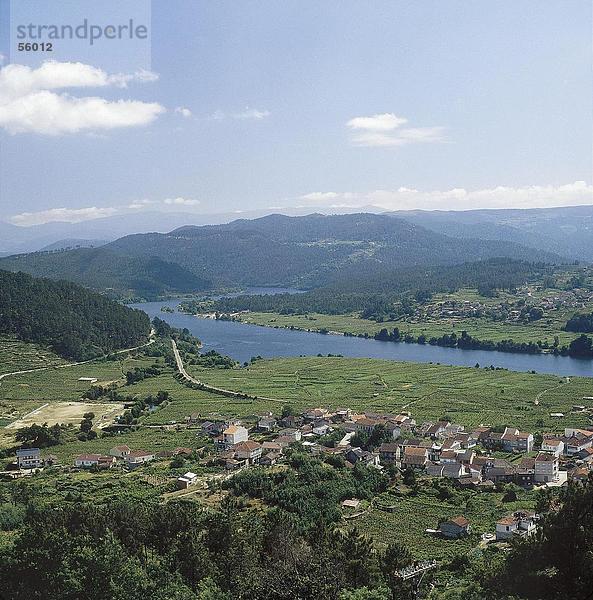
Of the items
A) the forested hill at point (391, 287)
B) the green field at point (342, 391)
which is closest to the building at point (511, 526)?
the green field at point (342, 391)

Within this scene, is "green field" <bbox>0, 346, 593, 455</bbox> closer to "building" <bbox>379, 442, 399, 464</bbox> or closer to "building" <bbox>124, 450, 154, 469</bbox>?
"building" <bbox>124, 450, 154, 469</bbox>

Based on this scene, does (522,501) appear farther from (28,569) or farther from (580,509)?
(28,569)

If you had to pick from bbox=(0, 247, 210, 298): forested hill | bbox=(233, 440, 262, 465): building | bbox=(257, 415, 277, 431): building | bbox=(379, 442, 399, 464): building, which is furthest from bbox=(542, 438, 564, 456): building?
bbox=(0, 247, 210, 298): forested hill

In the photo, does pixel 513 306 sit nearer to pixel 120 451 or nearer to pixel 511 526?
pixel 120 451

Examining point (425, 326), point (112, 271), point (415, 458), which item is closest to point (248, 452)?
point (415, 458)

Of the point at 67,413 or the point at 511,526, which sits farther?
the point at 67,413

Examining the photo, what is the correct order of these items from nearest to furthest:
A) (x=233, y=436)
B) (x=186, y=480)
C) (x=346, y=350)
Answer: (x=186, y=480)
(x=233, y=436)
(x=346, y=350)

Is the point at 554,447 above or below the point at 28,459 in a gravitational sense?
above
